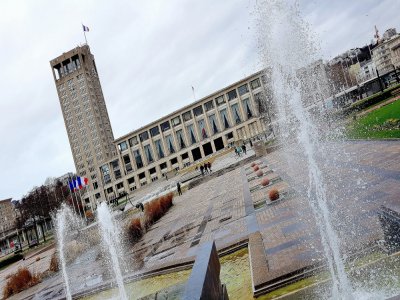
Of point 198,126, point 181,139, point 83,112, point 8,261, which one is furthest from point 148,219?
point 83,112

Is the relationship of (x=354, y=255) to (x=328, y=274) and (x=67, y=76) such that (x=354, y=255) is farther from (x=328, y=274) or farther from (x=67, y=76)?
(x=67, y=76)

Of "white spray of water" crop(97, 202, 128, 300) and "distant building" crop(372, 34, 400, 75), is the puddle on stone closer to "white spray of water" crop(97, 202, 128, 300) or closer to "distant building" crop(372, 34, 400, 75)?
"white spray of water" crop(97, 202, 128, 300)

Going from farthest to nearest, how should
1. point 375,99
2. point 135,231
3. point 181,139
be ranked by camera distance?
point 181,139 → point 375,99 → point 135,231

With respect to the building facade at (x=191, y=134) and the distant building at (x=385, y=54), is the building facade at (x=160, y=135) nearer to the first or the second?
the building facade at (x=191, y=134)

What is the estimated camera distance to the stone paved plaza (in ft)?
25.1

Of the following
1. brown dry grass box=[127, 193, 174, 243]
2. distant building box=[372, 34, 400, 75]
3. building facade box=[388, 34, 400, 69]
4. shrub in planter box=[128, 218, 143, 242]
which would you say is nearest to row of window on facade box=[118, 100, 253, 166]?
building facade box=[388, 34, 400, 69]

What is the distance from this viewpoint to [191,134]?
8631 cm

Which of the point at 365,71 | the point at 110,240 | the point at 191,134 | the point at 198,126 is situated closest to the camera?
the point at 110,240

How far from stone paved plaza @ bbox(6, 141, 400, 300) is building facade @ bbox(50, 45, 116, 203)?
289 feet

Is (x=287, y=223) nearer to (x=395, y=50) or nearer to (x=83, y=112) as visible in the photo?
(x=83, y=112)

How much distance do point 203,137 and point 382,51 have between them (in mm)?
66062

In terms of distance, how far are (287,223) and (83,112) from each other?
101425mm

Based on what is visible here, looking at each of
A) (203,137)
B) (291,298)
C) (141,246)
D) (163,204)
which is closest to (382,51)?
(203,137)

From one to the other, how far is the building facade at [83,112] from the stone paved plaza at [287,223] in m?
88.2
